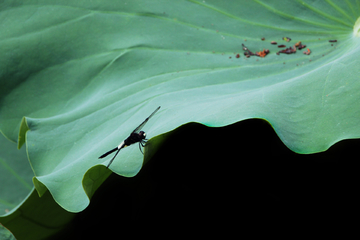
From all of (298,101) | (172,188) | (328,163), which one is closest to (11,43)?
(172,188)

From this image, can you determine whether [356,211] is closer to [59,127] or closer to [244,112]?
[244,112]

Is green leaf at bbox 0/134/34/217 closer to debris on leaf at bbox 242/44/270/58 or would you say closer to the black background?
the black background

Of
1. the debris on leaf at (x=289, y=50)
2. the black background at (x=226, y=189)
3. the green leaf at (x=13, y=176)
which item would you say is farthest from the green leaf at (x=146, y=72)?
the green leaf at (x=13, y=176)

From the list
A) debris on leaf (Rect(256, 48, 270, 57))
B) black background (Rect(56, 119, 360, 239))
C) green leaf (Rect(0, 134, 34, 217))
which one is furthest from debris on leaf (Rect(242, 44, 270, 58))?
green leaf (Rect(0, 134, 34, 217))

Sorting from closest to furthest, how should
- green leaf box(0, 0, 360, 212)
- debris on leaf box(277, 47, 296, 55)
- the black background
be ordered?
green leaf box(0, 0, 360, 212) → the black background → debris on leaf box(277, 47, 296, 55)

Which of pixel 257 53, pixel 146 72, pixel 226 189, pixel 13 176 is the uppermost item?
pixel 257 53

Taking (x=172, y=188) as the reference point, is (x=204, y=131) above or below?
above

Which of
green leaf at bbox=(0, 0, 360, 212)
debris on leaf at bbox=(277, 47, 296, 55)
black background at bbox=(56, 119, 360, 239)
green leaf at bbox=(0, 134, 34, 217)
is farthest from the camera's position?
green leaf at bbox=(0, 134, 34, 217)

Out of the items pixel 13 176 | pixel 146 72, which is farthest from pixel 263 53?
pixel 13 176

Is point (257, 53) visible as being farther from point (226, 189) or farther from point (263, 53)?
point (226, 189)
